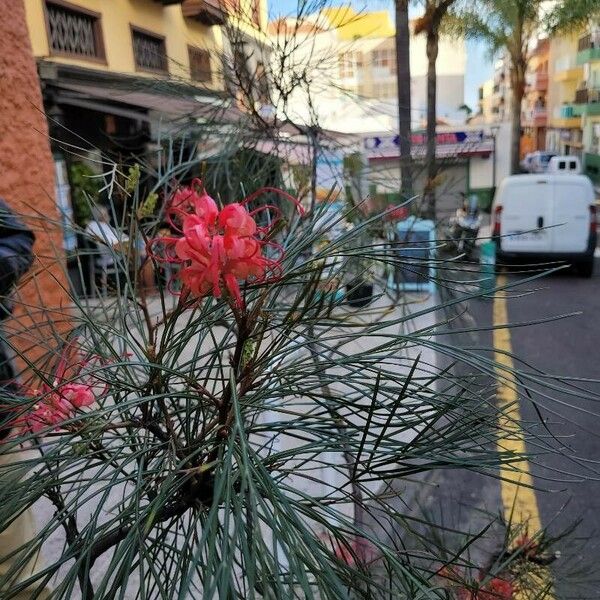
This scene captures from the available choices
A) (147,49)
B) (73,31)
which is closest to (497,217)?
(147,49)

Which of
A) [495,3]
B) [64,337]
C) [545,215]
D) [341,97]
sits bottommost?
[545,215]

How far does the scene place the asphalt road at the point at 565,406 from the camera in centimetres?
96

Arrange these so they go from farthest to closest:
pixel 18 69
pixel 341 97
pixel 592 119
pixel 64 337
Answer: pixel 592 119
pixel 18 69
pixel 341 97
pixel 64 337

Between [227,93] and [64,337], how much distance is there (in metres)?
2.01

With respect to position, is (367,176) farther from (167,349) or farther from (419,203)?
(167,349)

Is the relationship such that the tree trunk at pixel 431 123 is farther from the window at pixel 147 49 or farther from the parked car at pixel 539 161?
the parked car at pixel 539 161

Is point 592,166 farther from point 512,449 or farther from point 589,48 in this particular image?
point 512,449

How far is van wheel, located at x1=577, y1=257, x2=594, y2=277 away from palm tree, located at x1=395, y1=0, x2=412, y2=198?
5.40 metres

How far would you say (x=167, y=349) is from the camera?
3.29 feet

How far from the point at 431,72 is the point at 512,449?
869 centimetres

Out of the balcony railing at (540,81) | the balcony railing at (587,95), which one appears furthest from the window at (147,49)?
the balcony railing at (540,81)

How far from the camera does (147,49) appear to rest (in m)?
9.73

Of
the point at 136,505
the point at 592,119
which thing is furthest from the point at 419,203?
the point at 592,119

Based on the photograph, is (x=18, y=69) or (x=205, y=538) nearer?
(x=205, y=538)
